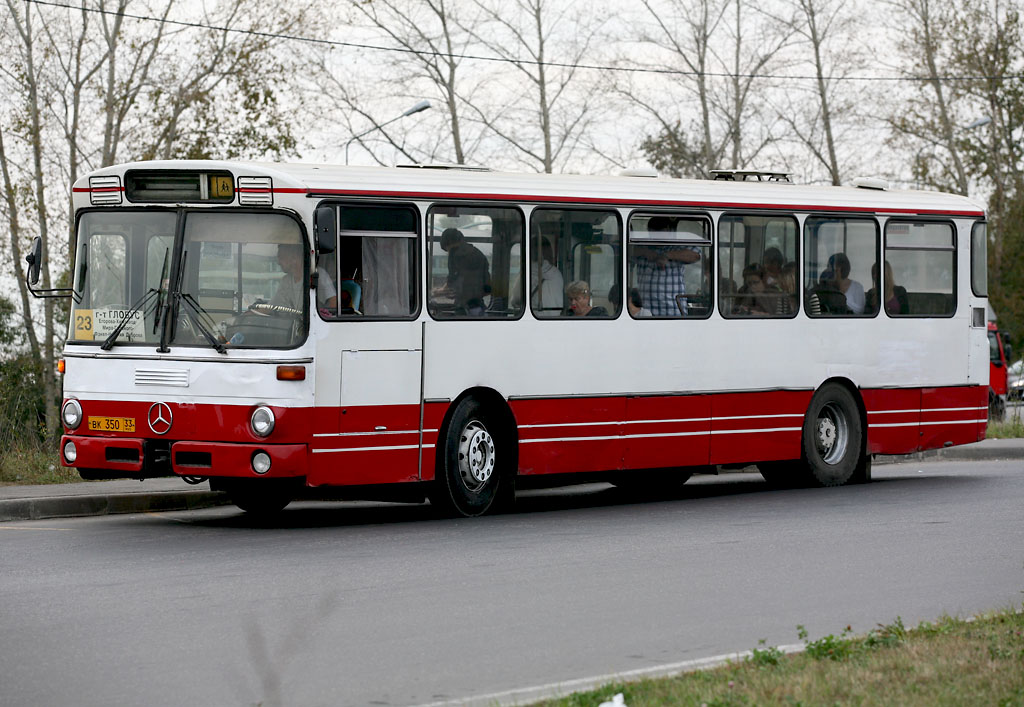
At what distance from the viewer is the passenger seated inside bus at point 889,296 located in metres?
17.2

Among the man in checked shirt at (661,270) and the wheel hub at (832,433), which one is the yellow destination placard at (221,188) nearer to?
the man in checked shirt at (661,270)

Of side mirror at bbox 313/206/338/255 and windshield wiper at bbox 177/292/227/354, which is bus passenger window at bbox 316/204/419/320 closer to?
side mirror at bbox 313/206/338/255

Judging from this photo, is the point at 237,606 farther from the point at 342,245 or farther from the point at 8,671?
the point at 342,245

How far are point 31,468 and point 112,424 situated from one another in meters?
4.45

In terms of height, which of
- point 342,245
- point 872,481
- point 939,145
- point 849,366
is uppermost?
point 939,145

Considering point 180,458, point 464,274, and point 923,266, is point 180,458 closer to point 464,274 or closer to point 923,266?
A: point 464,274

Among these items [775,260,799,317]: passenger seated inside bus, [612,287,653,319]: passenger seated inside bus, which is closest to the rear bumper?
[612,287,653,319]: passenger seated inside bus

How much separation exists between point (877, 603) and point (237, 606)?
3.50 metres

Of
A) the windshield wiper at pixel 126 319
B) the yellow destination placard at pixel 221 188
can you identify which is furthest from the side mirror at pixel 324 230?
the windshield wiper at pixel 126 319

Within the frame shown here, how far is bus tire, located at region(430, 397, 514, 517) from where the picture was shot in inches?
531

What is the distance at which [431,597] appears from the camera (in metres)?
9.29

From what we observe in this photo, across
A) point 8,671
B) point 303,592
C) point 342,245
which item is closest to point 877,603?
point 303,592

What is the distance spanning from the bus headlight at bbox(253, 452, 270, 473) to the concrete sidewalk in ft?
9.04

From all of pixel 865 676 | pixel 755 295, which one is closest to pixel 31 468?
pixel 755 295
